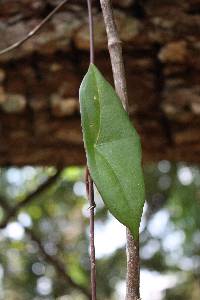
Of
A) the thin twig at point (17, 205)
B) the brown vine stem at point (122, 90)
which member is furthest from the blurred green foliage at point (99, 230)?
the brown vine stem at point (122, 90)

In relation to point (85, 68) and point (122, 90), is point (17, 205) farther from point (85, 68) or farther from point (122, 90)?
point (122, 90)

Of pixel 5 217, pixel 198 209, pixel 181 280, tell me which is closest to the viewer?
pixel 5 217

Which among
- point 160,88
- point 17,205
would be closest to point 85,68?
point 160,88

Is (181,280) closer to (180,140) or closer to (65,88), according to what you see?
(180,140)

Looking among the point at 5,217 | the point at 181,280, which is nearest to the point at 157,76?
the point at 5,217

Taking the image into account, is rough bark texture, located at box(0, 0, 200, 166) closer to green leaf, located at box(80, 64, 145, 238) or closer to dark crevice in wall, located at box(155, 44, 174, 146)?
dark crevice in wall, located at box(155, 44, 174, 146)

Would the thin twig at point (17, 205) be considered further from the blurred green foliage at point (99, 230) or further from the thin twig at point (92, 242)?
the thin twig at point (92, 242)
